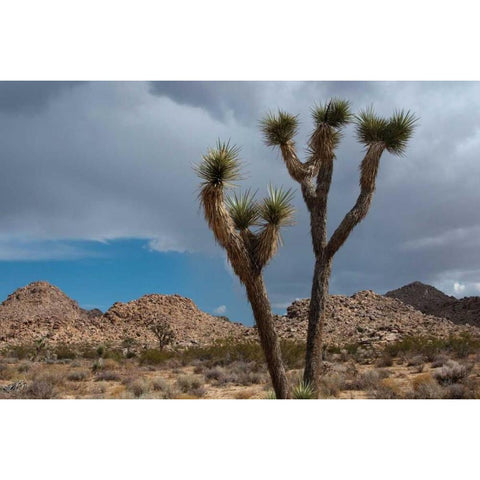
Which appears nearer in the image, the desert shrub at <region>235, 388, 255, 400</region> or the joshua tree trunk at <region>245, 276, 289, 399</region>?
the joshua tree trunk at <region>245, 276, 289, 399</region>

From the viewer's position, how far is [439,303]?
59438mm

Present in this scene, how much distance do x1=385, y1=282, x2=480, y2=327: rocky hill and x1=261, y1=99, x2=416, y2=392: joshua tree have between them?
42.1 meters

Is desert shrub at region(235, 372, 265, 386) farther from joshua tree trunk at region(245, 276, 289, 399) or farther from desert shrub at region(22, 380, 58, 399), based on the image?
A: joshua tree trunk at region(245, 276, 289, 399)

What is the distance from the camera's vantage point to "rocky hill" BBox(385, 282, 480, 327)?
52697 mm

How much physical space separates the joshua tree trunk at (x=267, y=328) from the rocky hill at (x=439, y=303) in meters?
44.0

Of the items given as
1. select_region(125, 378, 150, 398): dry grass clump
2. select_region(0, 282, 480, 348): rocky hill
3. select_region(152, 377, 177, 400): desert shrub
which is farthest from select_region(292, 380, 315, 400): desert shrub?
select_region(0, 282, 480, 348): rocky hill

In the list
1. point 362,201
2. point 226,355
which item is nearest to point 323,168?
point 362,201

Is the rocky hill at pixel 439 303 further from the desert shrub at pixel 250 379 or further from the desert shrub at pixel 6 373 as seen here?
the desert shrub at pixel 6 373

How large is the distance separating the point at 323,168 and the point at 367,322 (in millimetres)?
31433

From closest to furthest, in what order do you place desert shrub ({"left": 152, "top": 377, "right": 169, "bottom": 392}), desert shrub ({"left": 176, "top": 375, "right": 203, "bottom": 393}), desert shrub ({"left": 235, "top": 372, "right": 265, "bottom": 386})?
1. desert shrub ({"left": 152, "top": 377, "right": 169, "bottom": 392})
2. desert shrub ({"left": 176, "top": 375, "right": 203, "bottom": 393})
3. desert shrub ({"left": 235, "top": 372, "right": 265, "bottom": 386})

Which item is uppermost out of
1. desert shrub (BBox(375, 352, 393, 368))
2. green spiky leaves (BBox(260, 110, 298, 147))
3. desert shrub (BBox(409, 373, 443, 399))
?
green spiky leaves (BBox(260, 110, 298, 147))

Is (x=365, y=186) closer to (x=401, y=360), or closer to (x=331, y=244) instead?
(x=331, y=244)
